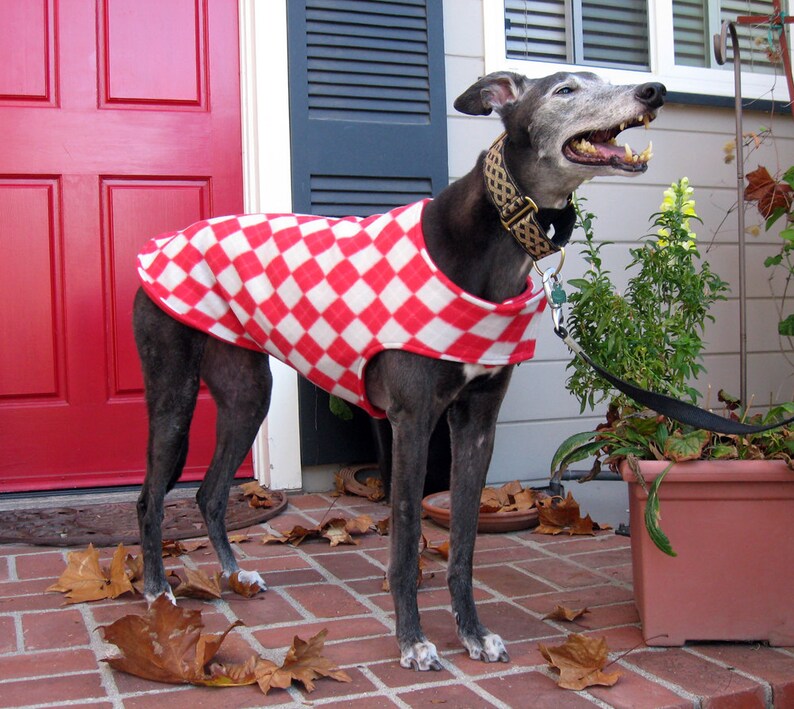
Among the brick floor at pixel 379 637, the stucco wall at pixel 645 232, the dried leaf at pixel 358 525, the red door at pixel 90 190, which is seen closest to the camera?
the brick floor at pixel 379 637

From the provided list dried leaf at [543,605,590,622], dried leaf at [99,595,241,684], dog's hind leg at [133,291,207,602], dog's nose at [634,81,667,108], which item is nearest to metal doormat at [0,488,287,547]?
dog's hind leg at [133,291,207,602]

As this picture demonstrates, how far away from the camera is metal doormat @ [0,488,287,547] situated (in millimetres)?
3145

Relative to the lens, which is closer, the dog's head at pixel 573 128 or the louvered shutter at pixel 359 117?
the dog's head at pixel 573 128

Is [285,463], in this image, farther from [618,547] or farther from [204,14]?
[204,14]

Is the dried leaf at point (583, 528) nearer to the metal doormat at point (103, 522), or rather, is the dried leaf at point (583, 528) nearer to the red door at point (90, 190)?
the metal doormat at point (103, 522)

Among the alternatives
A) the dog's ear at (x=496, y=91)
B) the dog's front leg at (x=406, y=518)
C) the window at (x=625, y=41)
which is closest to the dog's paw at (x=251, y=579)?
the dog's front leg at (x=406, y=518)

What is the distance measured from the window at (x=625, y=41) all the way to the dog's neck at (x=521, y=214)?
2.09 meters

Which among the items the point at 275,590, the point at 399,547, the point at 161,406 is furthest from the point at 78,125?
the point at 399,547

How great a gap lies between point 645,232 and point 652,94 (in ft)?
8.09

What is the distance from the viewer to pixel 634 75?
4277mm

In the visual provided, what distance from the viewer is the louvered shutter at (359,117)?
3.74m

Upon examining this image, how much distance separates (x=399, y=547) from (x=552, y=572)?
89cm

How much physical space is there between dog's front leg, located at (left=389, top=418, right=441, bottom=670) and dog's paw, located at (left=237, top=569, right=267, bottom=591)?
0.63m

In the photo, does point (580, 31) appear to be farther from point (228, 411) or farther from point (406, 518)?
point (406, 518)
